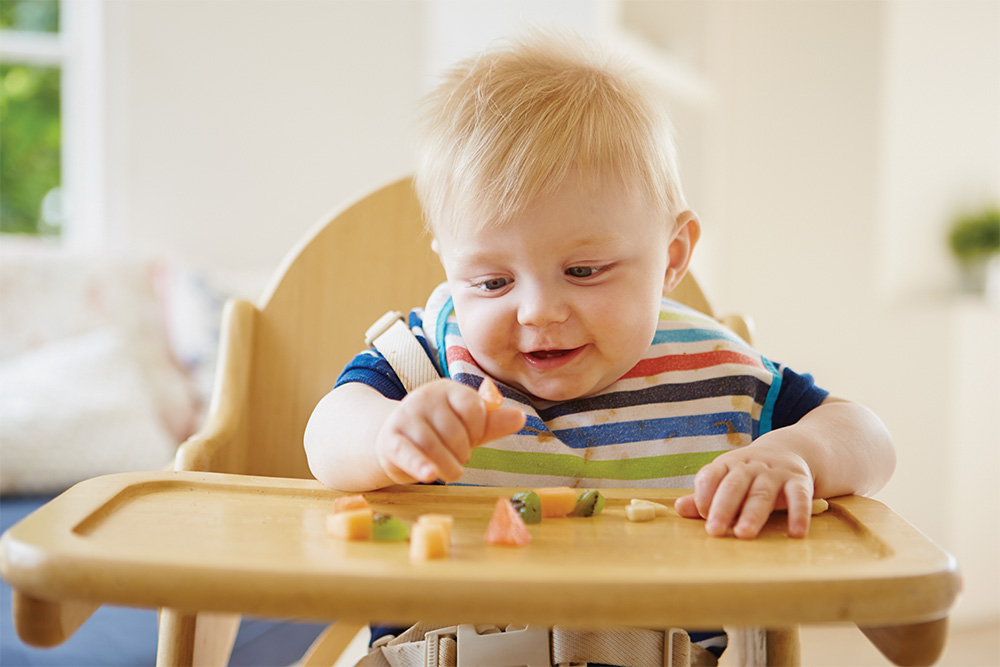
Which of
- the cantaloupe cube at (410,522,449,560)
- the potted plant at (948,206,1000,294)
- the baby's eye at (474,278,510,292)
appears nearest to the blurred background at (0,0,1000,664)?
the potted plant at (948,206,1000,294)

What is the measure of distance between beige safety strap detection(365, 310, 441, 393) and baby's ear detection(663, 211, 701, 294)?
0.82ft

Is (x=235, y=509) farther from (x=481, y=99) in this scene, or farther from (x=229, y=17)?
(x=229, y=17)

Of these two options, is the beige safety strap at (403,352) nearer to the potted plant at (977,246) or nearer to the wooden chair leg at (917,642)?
the wooden chair leg at (917,642)

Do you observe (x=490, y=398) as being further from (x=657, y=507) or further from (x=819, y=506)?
(x=819, y=506)

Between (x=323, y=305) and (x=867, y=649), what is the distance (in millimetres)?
1861

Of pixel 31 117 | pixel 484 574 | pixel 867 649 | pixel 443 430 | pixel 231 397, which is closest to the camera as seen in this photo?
pixel 484 574

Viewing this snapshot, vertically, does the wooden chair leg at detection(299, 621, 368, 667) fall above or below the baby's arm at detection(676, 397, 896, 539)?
below

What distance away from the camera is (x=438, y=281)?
104cm

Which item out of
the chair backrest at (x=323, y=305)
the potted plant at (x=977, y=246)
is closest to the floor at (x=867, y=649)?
the potted plant at (x=977, y=246)

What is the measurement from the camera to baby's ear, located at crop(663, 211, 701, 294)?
0.82 meters

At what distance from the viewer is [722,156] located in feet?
7.29

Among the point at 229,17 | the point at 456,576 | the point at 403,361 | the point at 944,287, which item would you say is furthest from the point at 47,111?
the point at 944,287

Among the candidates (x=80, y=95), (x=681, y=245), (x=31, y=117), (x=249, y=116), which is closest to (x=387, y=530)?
(x=681, y=245)

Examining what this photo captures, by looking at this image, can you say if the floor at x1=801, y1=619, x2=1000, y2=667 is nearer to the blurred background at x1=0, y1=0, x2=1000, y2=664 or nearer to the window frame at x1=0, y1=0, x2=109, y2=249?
the blurred background at x1=0, y1=0, x2=1000, y2=664
